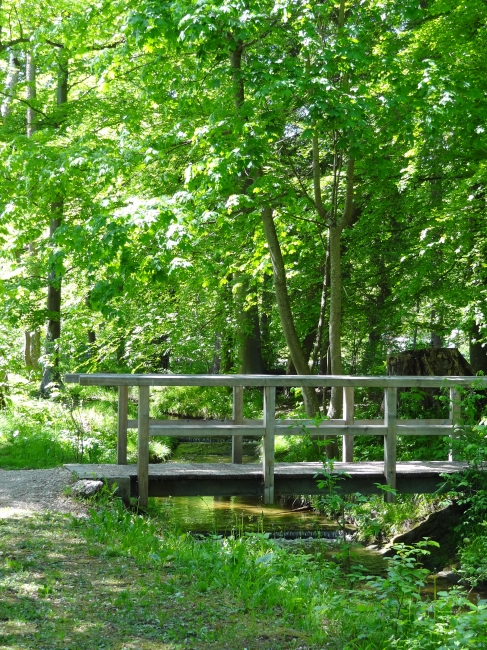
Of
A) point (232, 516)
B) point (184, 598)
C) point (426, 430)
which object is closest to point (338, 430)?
point (426, 430)

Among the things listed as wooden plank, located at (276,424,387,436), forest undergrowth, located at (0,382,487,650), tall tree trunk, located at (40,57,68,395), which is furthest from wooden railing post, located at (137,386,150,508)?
tall tree trunk, located at (40,57,68,395)

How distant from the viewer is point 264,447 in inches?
338

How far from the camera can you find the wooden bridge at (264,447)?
822cm

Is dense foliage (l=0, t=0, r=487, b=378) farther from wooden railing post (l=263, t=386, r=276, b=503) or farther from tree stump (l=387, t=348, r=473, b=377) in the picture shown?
wooden railing post (l=263, t=386, r=276, b=503)

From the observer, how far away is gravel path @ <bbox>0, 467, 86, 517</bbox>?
707cm

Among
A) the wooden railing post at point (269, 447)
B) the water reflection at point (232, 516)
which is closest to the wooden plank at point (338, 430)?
the wooden railing post at point (269, 447)

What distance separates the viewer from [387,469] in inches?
352

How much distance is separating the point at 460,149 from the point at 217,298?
6100 millimetres

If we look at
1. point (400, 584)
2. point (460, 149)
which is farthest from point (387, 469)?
point (460, 149)

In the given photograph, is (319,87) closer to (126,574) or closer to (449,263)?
(449,263)

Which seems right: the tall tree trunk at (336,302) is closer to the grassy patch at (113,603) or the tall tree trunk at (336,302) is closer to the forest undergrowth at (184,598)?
the forest undergrowth at (184,598)

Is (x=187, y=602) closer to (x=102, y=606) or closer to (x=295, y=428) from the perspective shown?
(x=102, y=606)

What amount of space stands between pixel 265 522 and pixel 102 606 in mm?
6142

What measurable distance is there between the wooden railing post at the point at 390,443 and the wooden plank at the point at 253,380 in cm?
29
